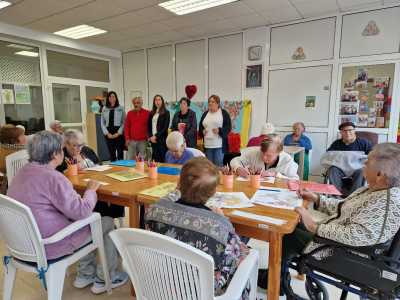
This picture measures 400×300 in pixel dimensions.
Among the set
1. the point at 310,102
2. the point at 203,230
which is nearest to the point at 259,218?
the point at 203,230

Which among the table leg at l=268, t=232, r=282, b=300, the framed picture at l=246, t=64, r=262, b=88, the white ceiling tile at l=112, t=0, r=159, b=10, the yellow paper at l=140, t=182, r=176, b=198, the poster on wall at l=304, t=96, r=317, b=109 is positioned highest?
the white ceiling tile at l=112, t=0, r=159, b=10

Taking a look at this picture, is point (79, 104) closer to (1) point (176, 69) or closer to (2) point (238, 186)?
(1) point (176, 69)

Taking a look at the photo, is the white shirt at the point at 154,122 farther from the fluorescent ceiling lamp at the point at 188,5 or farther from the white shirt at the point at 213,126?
the fluorescent ceiling lamp at the point at 188,5

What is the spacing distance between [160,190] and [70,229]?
55 cm

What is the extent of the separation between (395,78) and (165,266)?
14.6 feet

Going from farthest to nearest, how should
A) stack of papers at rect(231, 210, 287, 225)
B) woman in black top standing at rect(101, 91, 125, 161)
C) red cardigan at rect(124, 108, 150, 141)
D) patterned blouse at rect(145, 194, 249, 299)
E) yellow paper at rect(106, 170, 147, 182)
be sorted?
woman in black top standing at rect(101, 91, 125, 161) < red cardigan at rect(124, 108, 150, 141) < yellow paper at rect(106, 170, 147, 182) < stack of papers at rect(231, 210, 287, 225) < patterned blouse at rect(145, 194, 249, 299)

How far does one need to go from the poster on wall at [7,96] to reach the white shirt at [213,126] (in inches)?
147

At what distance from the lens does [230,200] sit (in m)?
1.52

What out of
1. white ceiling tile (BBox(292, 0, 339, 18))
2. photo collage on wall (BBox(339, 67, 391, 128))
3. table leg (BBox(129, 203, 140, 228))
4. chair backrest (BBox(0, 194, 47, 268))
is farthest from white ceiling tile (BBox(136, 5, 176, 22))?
chair backrest (BBox(0, 194, 47, 268))

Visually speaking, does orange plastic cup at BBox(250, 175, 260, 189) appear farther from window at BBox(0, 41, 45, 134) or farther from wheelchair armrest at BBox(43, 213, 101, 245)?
window at BBox(0, 41, 45, 134)

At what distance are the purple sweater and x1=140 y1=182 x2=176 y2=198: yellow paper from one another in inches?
14.3

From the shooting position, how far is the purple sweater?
4.53 feet

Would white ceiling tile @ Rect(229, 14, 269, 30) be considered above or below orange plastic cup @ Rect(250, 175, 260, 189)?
above

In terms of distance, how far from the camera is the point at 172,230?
1.04m
